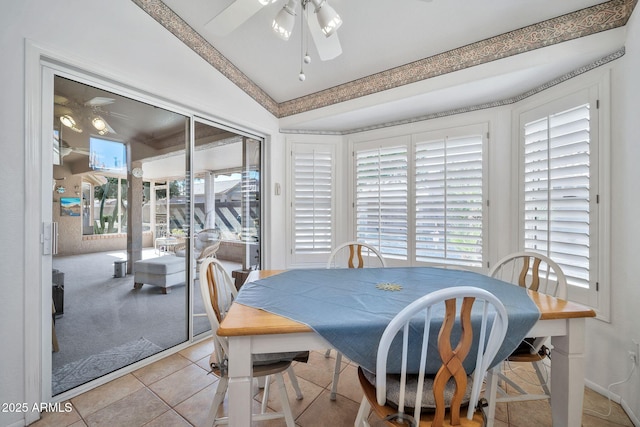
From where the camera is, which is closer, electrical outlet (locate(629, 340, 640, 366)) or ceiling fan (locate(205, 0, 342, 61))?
ceiling fan (locate(205, 0, 342, 61))

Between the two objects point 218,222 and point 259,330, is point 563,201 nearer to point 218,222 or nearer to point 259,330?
point 259,330

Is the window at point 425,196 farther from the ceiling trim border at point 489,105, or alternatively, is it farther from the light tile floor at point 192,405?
the light tile floor at point 192,405

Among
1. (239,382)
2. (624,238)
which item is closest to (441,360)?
(239,382)

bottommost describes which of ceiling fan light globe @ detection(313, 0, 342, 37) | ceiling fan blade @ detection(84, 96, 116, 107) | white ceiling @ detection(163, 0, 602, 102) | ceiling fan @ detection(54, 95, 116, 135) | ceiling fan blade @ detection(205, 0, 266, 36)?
ceiling fan @ detection(54, 95, 116, 135)

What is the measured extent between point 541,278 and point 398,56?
2.24 meters

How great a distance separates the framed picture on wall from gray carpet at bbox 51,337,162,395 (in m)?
0.98

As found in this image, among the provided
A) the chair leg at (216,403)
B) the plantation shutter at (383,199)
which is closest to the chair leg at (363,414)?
the chair leg at (216,403)

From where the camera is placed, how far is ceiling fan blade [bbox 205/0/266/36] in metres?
1.32

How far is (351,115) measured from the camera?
2750mm

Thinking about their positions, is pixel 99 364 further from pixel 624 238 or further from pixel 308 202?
pixel 624 238

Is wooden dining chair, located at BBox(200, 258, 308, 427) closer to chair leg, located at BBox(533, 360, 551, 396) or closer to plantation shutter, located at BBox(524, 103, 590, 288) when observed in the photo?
chair leg, located at BBox(533, 360, 551, 396)

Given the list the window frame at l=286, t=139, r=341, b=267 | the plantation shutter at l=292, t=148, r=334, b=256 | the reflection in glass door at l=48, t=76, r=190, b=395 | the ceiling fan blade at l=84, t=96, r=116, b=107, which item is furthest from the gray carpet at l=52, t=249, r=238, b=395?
the plantation shutter at l=292, t=148, r=334, b=256

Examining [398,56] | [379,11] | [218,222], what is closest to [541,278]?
[398,56]

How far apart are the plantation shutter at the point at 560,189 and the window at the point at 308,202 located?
6.36 feet
